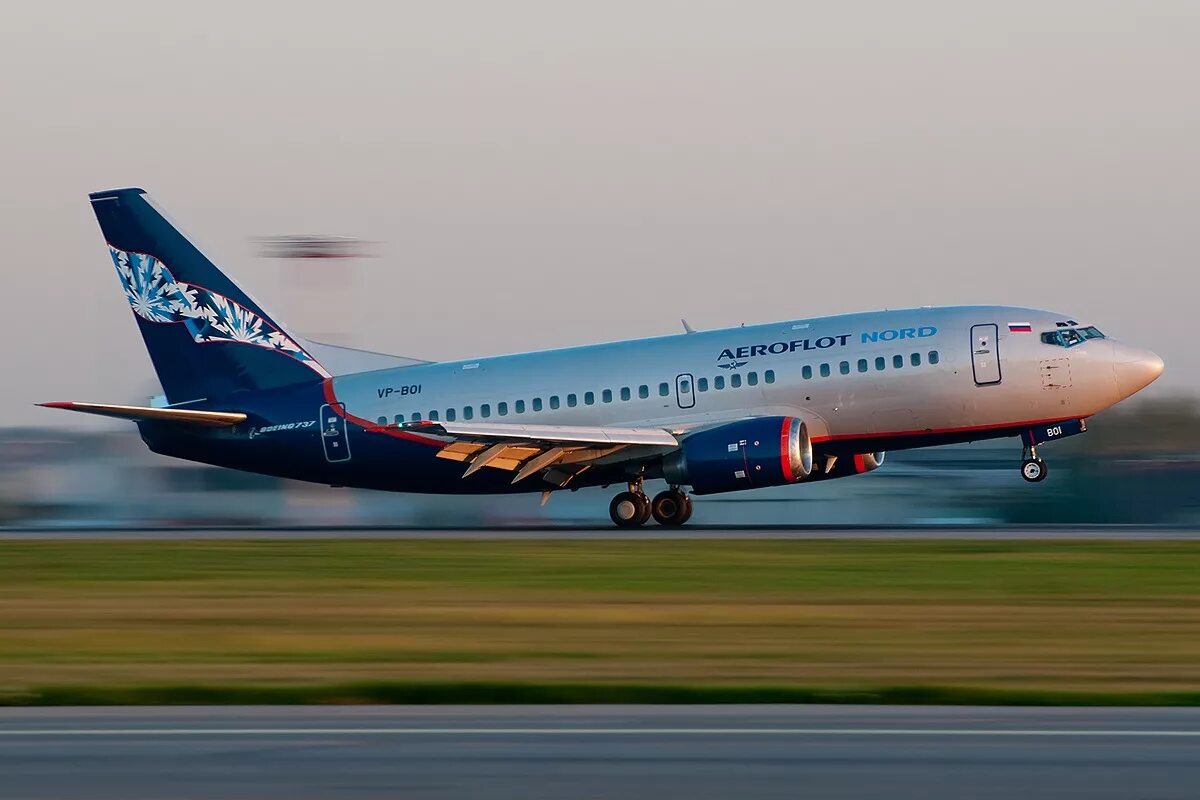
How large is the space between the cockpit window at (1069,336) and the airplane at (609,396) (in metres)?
0.04

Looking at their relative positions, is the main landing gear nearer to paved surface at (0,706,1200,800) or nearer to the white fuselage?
the white fuselage

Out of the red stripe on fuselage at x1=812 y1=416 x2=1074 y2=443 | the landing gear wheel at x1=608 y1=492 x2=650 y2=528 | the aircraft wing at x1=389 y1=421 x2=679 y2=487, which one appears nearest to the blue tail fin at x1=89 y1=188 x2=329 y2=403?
the aircraft wing at x1=389 y1=421 x2=679 y2=487

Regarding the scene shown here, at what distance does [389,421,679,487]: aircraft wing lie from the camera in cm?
3397

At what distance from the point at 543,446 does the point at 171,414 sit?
27.4 ft

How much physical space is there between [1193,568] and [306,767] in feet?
62.1

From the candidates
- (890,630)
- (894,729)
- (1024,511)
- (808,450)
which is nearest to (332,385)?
(808,450)

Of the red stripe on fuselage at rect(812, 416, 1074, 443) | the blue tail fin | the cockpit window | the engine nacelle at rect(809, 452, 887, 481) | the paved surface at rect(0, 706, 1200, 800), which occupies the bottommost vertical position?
the paved surface at rect(0, 706, 1200, 800)

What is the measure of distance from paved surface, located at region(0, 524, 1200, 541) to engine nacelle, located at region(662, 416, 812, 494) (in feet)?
3.53

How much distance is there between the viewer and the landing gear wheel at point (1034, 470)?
33.3m

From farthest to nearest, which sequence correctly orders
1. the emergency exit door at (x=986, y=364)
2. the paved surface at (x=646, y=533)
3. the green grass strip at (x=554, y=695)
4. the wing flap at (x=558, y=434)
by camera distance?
the wing flap at (x=558, y=434) < the emergency exit door at (x=986, y=364) < the paved surface at (x=646, y=533) < the green grass strip at (x=554, y=695)

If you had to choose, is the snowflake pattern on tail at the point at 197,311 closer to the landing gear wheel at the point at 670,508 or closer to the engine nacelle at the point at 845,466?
the landing gear wheel at the point at 670,508

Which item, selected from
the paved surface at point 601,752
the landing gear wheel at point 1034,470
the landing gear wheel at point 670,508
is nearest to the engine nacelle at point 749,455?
the landing gear wheel at point 670,508

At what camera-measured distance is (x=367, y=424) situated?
37000mm

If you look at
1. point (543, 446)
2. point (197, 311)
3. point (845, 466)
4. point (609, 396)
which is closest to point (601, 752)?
point (543, 446)
